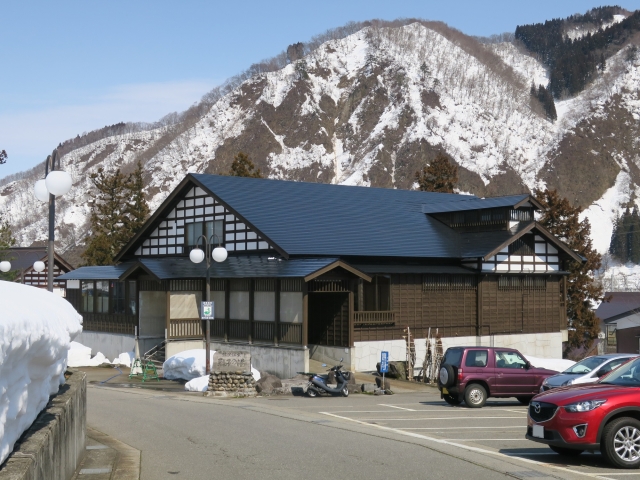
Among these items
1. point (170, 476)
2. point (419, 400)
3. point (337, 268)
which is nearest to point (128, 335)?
point (337, 268)

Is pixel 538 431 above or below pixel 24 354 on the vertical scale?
below

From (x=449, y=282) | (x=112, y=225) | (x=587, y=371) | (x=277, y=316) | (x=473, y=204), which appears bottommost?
(x=587, y=371)

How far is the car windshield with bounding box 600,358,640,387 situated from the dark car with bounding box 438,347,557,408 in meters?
8.00

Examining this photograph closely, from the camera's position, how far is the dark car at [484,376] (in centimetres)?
2048

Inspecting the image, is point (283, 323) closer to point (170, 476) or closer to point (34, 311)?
point (170, 476)

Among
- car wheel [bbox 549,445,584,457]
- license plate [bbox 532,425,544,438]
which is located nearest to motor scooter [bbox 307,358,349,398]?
car wheel [bbox 549,445,584,457]

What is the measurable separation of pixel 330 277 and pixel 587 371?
11.3m

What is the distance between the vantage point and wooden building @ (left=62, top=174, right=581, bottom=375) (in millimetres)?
30531

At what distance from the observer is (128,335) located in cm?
3666

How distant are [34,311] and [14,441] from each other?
1.02 metres

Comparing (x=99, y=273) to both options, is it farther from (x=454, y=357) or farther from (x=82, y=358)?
(x=454, y=357)

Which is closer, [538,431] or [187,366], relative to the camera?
[538,431]

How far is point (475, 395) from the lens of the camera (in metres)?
20.6

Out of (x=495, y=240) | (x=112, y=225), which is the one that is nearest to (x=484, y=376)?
(x=495, y=240)
